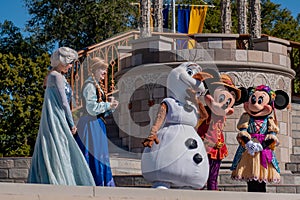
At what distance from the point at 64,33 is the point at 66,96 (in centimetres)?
2288

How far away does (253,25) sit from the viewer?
18.8 metres

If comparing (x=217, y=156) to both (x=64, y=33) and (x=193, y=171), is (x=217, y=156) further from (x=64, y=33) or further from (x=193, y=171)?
(x=64, y=33)

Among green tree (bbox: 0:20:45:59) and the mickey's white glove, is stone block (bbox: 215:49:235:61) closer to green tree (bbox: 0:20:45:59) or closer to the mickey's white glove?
the mickey's white glove

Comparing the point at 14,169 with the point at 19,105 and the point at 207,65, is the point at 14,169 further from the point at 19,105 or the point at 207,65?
the point at 19,105

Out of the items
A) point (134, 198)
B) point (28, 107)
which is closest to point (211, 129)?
point (134, 198)

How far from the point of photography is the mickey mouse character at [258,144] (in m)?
10.0

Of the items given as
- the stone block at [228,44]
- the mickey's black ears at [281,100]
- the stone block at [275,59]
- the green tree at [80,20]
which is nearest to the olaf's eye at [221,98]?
the mickey's black ears at [281,100]

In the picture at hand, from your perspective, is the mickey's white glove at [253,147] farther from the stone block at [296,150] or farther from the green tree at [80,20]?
the green tree at [80,20]

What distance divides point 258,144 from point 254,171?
0.32m

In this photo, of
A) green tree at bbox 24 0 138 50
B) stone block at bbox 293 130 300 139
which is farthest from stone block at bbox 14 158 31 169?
green tree at bbox 24 0 138 50

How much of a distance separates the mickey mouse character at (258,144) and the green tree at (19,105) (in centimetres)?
1195

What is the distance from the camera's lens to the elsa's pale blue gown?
330 inches

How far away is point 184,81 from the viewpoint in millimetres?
9266

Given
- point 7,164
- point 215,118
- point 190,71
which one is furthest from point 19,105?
point 190,71
